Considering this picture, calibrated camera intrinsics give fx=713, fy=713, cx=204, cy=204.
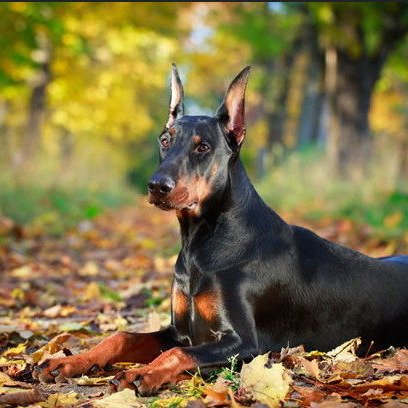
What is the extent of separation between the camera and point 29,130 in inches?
853

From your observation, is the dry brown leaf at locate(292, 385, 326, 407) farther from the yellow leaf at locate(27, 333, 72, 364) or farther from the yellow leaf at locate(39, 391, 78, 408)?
the yellow leaf at locate(27, 333, 72, 364)

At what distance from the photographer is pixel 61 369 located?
3.75 m

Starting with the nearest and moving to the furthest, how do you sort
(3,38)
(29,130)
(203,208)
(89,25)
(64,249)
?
(203,208)
(64,249)
(3,38)
(89,25)
(29,130)

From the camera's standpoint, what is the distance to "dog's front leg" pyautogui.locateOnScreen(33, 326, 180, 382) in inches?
148

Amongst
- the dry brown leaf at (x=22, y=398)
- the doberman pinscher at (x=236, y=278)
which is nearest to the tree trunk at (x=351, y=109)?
the doberman pinscher at (x=236, y=278)

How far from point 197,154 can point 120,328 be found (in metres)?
1.90

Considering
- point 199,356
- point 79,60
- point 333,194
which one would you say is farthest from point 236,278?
point 79,60

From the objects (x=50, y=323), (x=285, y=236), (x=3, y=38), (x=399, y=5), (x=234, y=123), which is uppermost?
(x=399, y=5)

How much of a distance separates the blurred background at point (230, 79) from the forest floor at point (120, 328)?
1.67 metres

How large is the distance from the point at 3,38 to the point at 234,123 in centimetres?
965

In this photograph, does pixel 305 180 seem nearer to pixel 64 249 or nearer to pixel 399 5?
pixel 399 5

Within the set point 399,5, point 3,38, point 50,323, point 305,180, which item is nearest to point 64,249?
point 3,38

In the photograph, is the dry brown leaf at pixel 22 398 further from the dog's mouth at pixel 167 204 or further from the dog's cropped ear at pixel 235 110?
the dog's cropped ear at pixel 235 110

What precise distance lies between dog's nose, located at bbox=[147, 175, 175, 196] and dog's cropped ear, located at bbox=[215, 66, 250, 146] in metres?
0.65
